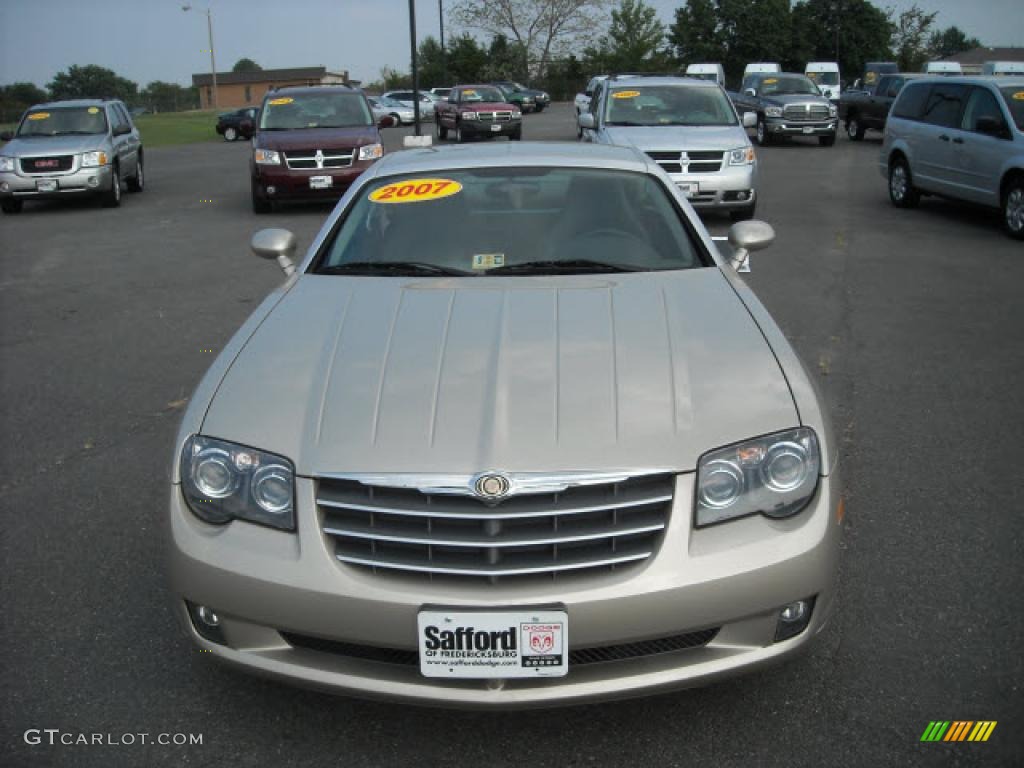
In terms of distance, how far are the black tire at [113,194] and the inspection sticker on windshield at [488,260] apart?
1395cm

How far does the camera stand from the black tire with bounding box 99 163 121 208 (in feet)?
53.5

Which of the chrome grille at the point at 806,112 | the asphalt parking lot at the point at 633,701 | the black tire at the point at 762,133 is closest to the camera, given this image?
the asphalt parking lot at the point at 633,701

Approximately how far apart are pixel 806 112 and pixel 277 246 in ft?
77.9

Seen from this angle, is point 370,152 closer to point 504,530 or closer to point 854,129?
point 504,530

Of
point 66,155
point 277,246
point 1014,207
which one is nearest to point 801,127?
point 1014,207

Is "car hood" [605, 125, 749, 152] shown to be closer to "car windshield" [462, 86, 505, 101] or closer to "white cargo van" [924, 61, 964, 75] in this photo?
"car windshield" [462, 86, 505, 101]

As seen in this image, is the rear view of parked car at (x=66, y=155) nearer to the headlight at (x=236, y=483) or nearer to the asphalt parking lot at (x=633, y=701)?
the asphalt parking lot at (x=633, y=701)

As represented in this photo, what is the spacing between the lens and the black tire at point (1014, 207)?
11.4 meters

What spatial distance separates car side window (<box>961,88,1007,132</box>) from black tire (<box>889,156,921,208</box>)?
148 centimetres

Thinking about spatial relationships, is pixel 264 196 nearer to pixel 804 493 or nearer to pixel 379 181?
pixel 379 181

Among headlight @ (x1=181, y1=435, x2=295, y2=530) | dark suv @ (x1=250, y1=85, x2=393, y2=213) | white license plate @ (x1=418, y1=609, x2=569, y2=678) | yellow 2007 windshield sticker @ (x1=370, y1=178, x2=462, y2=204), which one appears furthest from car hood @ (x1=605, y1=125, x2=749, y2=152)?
white license plate @ (x1=418, y1=609, x2=569, y2=678)

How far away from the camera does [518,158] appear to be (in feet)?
15.0

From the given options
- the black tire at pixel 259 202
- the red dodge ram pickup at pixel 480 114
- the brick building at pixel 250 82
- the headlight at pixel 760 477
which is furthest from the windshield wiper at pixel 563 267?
the brick building at pixel 250 82

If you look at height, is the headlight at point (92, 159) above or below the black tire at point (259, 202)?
above
